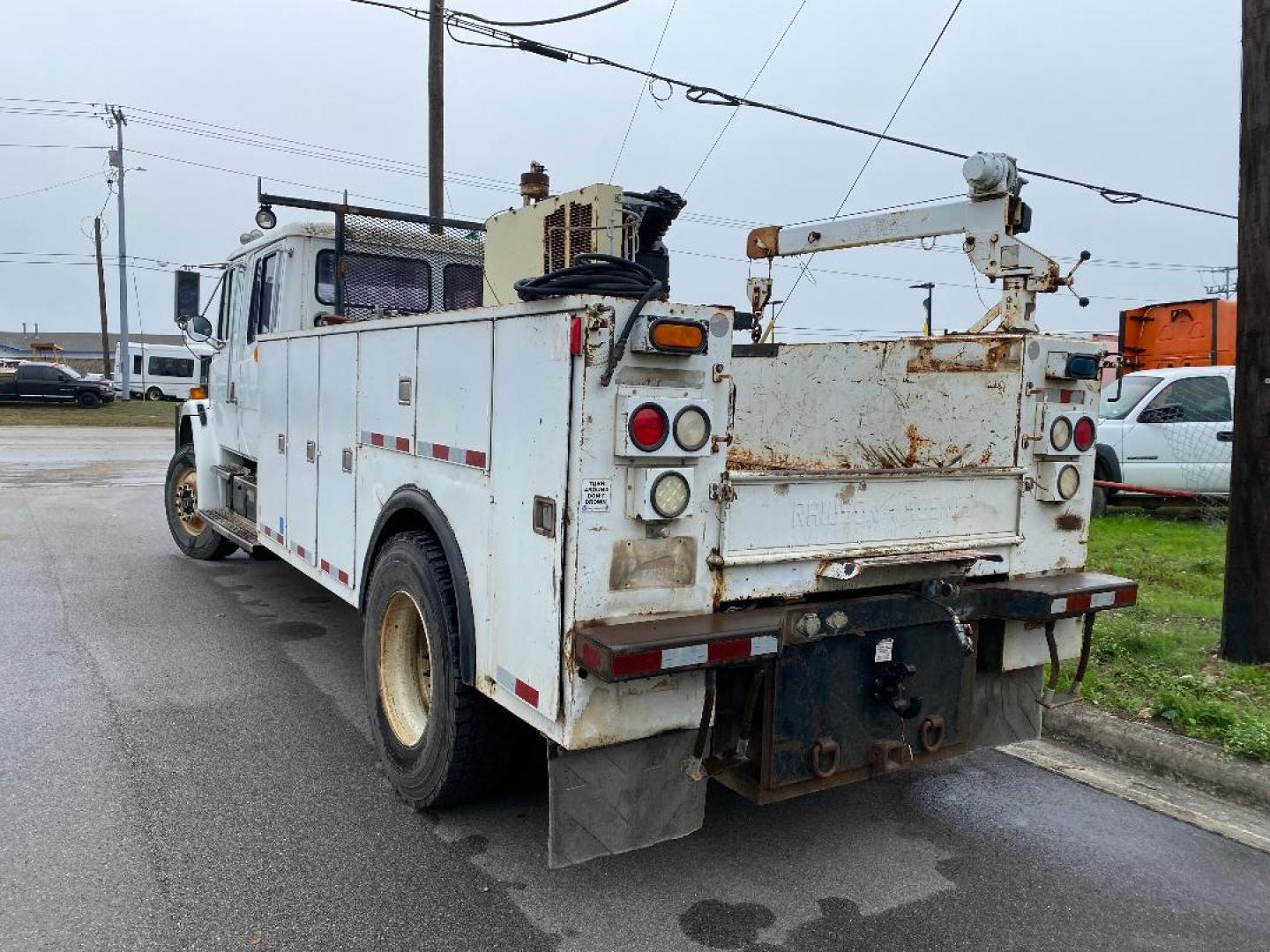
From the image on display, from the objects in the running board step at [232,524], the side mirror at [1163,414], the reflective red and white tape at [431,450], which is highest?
the side mirror at [1163,414]

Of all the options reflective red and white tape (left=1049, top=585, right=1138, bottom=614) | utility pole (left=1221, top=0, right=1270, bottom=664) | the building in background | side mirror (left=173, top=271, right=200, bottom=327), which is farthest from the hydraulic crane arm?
the building in background

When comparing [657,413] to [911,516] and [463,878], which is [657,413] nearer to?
[911,516]

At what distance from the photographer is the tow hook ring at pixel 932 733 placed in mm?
3607

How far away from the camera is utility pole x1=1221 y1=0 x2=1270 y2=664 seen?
535cm

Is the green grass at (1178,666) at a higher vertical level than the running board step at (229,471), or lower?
lower

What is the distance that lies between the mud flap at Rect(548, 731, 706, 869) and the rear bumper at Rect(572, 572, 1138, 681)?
0.40m

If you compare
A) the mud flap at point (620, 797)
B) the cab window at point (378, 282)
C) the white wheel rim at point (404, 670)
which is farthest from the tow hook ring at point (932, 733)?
the cab window at point (378, 282)

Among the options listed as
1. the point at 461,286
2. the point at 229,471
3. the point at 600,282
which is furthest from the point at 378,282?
the point at 600,282

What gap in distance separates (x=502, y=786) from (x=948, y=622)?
5.97ft

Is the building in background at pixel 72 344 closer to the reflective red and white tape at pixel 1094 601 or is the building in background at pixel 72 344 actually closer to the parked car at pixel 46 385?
the parked car at pixel 46 385

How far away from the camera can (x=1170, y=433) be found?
11969 mm

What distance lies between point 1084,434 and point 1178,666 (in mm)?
2331

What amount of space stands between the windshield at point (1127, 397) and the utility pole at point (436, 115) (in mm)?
9741

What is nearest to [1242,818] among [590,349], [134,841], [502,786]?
[502,786]
